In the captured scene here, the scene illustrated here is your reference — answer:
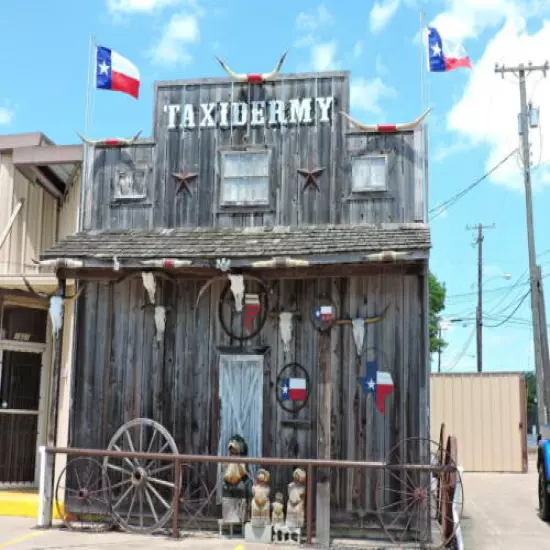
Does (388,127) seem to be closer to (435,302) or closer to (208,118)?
(208,118)

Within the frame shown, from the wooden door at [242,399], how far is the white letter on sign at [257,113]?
3.82 meters

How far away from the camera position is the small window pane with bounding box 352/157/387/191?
12.4m

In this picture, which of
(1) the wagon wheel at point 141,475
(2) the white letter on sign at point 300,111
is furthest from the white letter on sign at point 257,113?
(1) the wagon wheel at point 141,475

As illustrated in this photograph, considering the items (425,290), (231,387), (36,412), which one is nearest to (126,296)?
(231,387)

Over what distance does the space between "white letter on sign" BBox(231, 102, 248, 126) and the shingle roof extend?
70.8 inches

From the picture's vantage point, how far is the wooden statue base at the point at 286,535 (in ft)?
35.1

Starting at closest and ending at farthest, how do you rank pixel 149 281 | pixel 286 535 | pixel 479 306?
pixel 286 535 < pixel 149 281 < pixel 479 306

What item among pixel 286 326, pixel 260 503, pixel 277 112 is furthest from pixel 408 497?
pixel 277 112

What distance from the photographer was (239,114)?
13062mm

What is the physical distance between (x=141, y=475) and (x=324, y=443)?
113 inches

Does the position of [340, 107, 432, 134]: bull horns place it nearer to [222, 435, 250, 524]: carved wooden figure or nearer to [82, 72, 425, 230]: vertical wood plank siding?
[82, 72, 425, 230]: vertical wood plank siding

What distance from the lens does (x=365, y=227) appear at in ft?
40.1

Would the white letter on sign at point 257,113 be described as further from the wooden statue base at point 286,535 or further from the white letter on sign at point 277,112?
the wooden statue base at point 286,535

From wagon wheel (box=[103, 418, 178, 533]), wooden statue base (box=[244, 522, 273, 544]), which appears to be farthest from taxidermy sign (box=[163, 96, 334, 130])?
wooden statue base (box=[244, 522, 273, 544])
